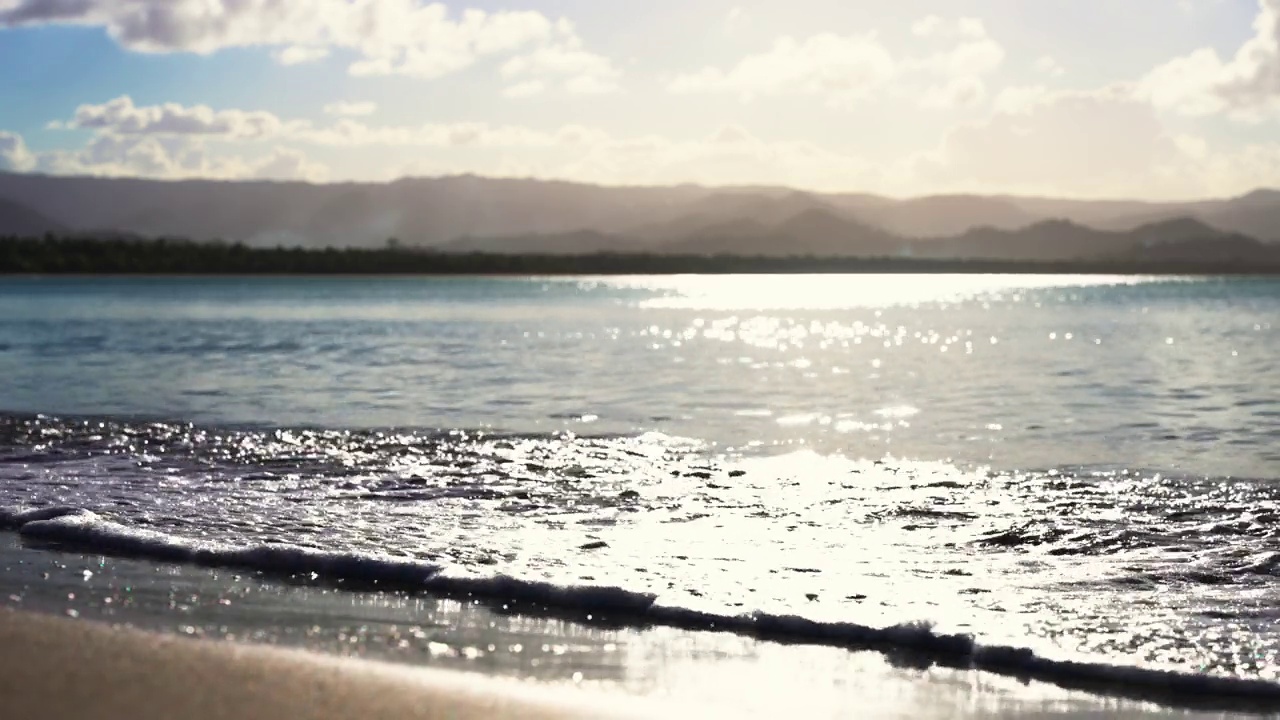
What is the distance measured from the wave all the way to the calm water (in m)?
0.06

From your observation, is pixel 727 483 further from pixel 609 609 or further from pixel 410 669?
pixel 410 669

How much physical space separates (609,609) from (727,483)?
571 centimetres

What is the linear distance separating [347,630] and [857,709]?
3177 mm

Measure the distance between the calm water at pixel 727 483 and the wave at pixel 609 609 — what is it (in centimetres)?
6

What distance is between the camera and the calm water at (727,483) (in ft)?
29.2

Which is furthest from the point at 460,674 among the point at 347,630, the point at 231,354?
the point at 231,354

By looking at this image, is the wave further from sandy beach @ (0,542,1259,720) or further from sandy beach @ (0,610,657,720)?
sandy beach @ (0,610,657,720)

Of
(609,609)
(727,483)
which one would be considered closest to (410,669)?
(609,609)

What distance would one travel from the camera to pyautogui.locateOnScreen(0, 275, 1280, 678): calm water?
8.89 metres

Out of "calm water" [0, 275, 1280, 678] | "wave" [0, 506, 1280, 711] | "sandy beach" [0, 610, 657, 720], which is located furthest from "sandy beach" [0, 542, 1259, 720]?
"calm water" [0, 275, 1280, 678]

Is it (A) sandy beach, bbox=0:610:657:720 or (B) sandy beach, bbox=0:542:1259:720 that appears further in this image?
(B) sandy beach, bbox=0:542:1259:720

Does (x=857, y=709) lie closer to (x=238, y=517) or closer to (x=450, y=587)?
(x=450, y=587)

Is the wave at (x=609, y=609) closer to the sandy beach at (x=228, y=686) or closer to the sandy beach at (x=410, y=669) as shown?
the sandy beach at (x=410, y=669)

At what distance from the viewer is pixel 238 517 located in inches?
456
